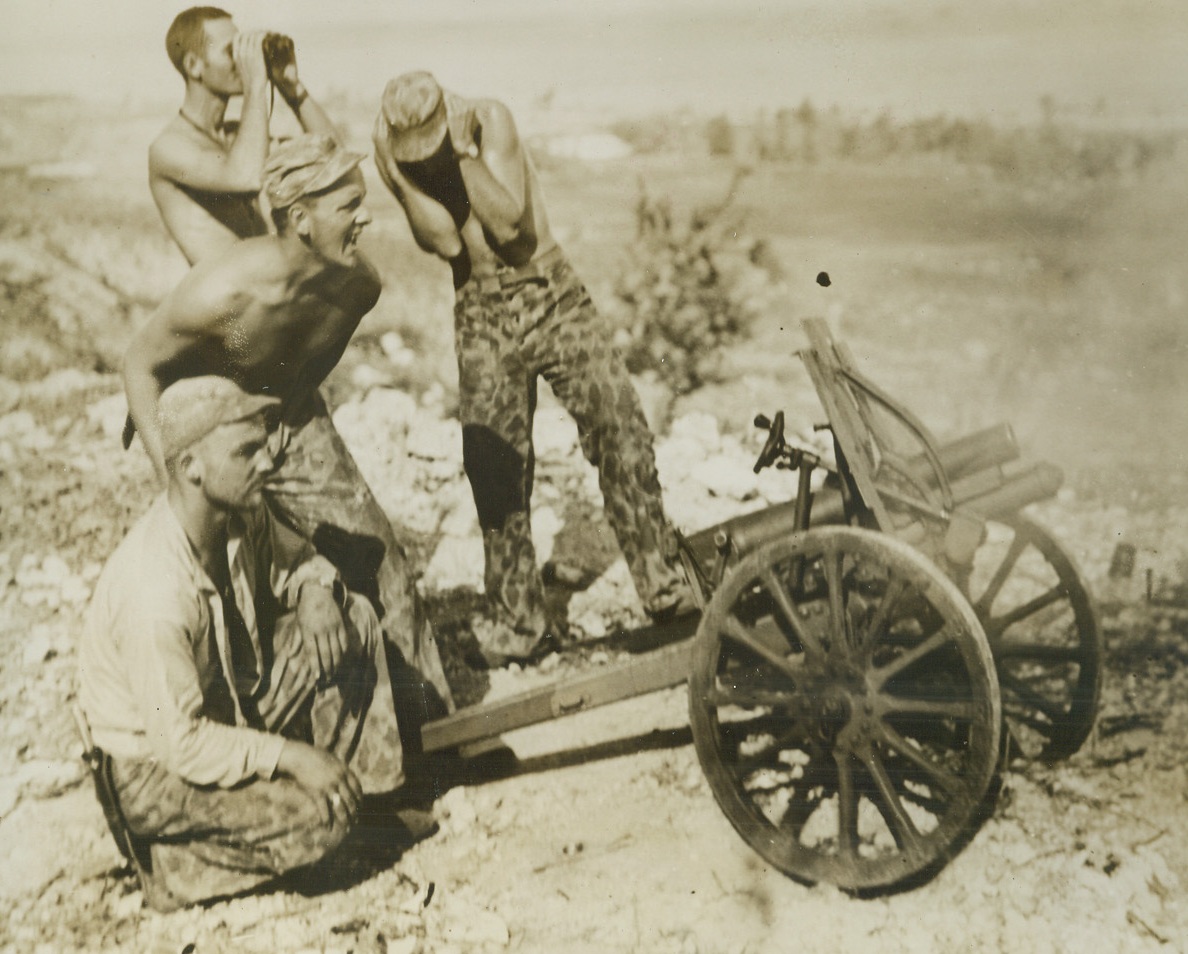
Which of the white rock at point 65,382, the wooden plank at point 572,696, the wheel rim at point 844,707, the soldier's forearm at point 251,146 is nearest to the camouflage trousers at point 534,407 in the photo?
the wooden plank at point 572,696

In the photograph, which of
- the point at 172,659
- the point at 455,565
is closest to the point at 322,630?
the point at 172,659

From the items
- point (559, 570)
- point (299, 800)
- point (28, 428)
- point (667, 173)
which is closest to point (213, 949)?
point (299, 800)

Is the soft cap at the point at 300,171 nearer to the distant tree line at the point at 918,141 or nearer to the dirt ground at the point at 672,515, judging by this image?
the dirt ground at the point at 672,515

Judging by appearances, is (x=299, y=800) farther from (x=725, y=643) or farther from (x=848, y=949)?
(x=848, y=949)

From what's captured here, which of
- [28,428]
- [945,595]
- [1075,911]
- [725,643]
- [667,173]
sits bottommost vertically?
[1075,911]

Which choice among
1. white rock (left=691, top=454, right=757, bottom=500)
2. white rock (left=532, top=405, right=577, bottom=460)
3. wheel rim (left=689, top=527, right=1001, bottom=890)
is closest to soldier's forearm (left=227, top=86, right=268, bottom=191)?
white rock (left=532, top=405, right=577, bottom=460)

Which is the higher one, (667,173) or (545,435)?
(667,173)
